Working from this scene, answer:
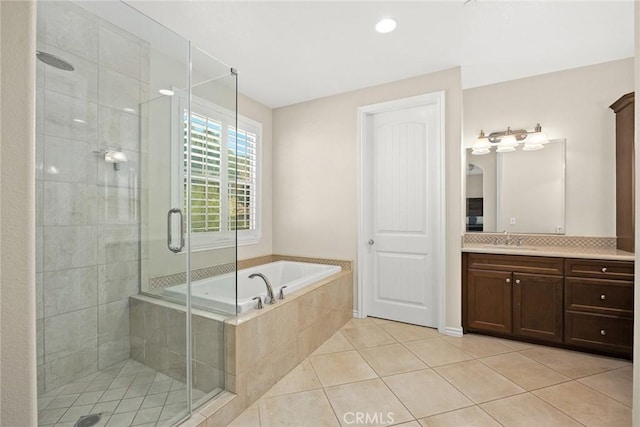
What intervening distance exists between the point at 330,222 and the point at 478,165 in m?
1.83

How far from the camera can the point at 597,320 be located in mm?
2355

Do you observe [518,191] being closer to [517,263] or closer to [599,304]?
[517,263]

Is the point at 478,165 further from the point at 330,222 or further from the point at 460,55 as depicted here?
the point at 330,222

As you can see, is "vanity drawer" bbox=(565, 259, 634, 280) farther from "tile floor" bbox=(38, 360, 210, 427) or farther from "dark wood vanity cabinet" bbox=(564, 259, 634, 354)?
"tile floor" bbox=(38, 360, 210, 427)

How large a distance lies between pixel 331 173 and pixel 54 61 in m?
2.53

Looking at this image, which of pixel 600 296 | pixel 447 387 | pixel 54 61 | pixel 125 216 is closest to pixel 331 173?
pixel 125 216

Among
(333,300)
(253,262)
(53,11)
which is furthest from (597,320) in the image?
(53,11)

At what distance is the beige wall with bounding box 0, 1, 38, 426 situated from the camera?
812 mm

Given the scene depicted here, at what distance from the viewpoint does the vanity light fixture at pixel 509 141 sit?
300 cm

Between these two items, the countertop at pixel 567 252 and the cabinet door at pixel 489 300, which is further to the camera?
the cabinet door at pixel 489 300

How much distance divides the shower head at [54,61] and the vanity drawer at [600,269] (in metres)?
3.78

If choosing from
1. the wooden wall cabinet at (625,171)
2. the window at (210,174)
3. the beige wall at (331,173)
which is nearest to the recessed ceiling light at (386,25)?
the beige wall at (331,173)

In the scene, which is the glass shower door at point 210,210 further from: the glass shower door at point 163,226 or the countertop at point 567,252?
the countertop at point 567,252
